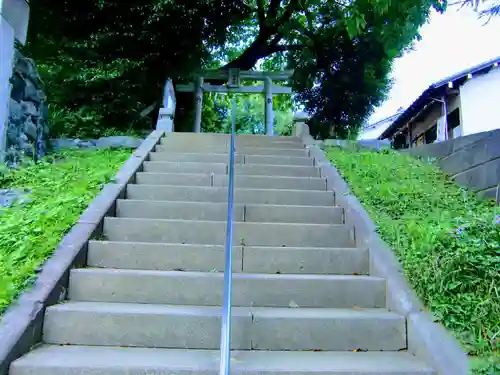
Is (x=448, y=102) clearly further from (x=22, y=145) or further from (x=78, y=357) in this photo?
(x=78, y=357)

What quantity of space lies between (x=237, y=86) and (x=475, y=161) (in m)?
7.47

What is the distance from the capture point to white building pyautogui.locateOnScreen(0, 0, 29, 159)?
403 cm

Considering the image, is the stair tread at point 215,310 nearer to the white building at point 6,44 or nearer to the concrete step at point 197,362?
the concrete step at point 197,362

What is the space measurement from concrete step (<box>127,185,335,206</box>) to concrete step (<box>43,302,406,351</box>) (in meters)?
1.83

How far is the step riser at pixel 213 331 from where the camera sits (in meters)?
2.25

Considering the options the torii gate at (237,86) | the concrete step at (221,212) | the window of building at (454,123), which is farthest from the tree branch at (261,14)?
the concrete step at (221,212)

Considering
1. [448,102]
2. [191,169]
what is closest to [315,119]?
[448,102]

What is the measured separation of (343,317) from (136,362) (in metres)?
1.19

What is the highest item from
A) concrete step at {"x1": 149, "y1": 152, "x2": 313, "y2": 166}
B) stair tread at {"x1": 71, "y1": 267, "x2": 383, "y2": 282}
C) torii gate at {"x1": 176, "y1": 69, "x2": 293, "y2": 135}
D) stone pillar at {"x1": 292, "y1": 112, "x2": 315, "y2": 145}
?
torii gate at {"x1": 176, "y1": 69, "x2": 293, "y2": 135}

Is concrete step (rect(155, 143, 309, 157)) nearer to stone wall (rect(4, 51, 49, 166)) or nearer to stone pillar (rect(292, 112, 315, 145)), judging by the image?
stone pillar (rect(292, 112, 315, 145))

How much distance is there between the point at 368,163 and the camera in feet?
17.2

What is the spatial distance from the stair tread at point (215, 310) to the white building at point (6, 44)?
254cm

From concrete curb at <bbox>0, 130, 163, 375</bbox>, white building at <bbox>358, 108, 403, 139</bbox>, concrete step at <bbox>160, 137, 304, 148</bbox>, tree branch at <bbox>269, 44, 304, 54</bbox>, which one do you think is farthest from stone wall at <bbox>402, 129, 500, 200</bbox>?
white building at <bbox>358, 108, 403, 139</bbox>

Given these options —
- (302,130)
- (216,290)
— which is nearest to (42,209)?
(216,290)
